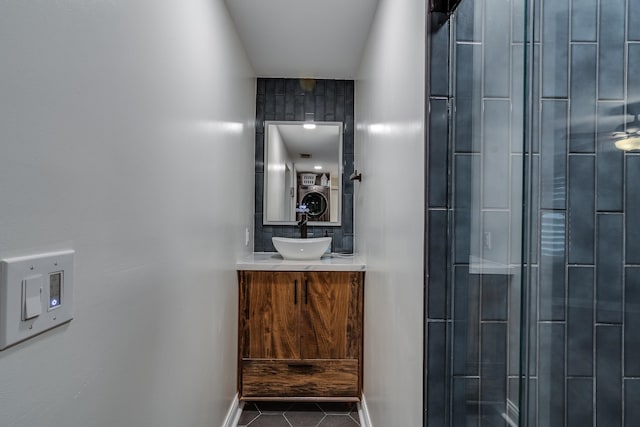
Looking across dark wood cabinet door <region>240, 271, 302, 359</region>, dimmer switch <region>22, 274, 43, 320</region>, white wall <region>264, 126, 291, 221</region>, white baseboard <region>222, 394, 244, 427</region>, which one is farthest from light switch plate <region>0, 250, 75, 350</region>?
white wall <region>264, 126, 291, 221</region>

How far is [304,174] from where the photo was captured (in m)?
3.43

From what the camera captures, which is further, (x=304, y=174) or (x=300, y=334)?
(x=304, y=174)

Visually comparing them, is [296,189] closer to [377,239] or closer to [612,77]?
[377,239]

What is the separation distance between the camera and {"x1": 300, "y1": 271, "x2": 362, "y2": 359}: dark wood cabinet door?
270 cm

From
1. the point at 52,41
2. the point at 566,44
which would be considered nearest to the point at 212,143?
the point at 52,41

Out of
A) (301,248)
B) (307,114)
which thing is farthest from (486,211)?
(307,114)

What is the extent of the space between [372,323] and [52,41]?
2012 millimetres

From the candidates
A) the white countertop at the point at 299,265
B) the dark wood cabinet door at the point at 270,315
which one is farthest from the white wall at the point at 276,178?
the dark wood cabinet door at the point at 270,315

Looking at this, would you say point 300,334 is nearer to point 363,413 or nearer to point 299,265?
point 299,265

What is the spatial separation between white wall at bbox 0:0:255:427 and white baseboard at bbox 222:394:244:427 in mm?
506

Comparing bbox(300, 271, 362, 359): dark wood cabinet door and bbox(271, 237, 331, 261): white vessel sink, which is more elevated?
bbox(271, 237, 331, 261): white vessel sink

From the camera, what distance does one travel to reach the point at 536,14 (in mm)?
919

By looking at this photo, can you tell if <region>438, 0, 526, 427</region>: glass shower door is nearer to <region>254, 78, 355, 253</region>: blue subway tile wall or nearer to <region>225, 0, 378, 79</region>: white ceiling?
<region>225, 0, 378, 79</region>: white ceiling

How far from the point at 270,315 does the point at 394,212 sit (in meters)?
1.35
